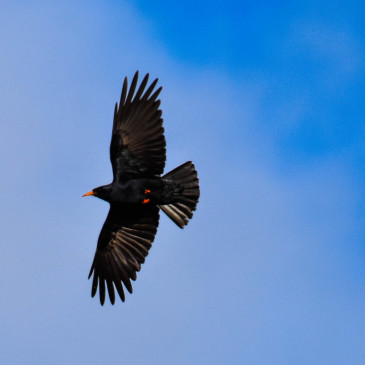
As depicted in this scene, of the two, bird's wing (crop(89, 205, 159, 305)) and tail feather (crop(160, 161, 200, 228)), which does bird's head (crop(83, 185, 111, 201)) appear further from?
tail feather (crop(160, 161, 200, 228))

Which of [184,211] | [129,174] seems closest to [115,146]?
[129,174]

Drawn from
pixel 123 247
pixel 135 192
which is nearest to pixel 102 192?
pixel 135 192

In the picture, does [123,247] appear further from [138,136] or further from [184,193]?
[138,136]

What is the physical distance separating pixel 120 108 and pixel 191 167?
2.17 m

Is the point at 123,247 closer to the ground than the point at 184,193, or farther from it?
closer to the ground

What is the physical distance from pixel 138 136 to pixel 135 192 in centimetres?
127

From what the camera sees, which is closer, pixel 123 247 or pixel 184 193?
pixel 184 193

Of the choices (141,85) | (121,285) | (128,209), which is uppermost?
(141,85)

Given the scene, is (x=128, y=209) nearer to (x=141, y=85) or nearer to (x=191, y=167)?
(x=191, y=167)

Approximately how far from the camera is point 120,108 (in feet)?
65.4

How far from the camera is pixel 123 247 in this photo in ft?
70.2

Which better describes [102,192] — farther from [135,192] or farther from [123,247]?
[123,247]

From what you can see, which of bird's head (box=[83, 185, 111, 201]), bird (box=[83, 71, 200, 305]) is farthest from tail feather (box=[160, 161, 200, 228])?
bird's head (box=[83, 185, 111, 201])

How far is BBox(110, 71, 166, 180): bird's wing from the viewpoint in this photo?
64.4 ft
